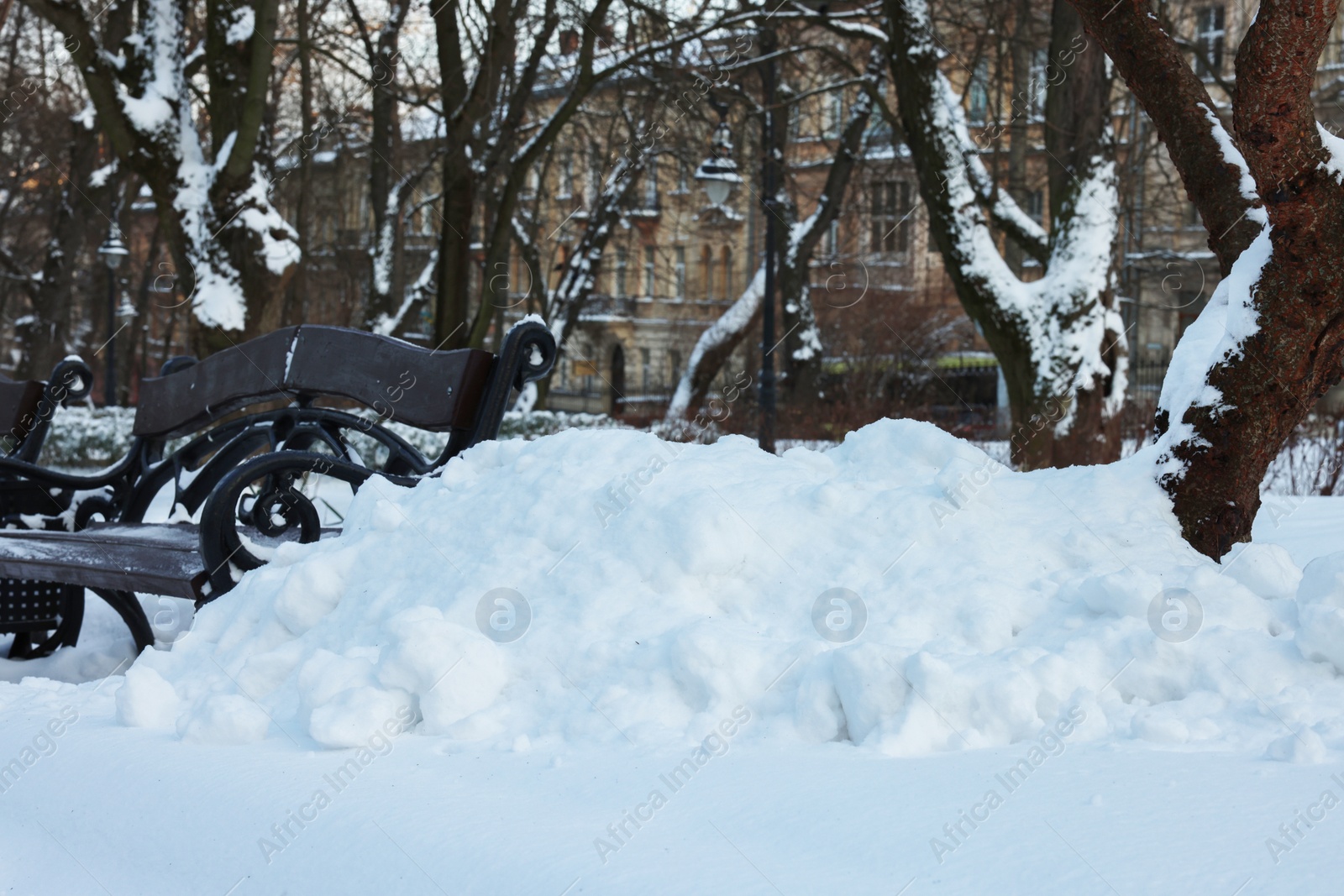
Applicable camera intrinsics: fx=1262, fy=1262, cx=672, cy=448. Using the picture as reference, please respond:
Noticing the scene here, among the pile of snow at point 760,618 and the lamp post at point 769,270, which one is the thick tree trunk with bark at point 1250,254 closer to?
the pile of snow at point 760,618

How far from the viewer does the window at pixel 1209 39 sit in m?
16.9

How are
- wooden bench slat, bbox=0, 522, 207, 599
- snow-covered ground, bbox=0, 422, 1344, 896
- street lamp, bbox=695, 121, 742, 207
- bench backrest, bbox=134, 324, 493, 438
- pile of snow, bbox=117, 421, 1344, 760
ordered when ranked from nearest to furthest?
snow-covered ground, bbox=0, 422, 1344, 896, pile of snow, bbox=117, 421, 1344, 760, wooden bench slat, bbox=0, 522, 207, 599, bench backrest, bbox=134, 324, 493, 438, street lamp, bbox=695, 121, 742, 207

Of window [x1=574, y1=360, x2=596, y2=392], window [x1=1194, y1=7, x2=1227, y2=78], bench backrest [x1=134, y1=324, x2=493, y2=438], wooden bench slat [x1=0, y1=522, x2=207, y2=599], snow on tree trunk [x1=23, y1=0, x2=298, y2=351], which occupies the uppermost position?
window [x1=1194, y1=7, x2=1227, y2=78]

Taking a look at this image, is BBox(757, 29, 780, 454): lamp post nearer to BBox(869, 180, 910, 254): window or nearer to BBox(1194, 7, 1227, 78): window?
BBox(869, 180, 910, 254): window

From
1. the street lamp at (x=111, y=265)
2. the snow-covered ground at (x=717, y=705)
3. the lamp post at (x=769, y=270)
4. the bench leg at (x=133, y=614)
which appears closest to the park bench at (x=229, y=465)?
the bench leg at (x=133, y=614)

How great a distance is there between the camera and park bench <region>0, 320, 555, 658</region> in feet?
12.2

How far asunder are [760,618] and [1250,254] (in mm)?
1782

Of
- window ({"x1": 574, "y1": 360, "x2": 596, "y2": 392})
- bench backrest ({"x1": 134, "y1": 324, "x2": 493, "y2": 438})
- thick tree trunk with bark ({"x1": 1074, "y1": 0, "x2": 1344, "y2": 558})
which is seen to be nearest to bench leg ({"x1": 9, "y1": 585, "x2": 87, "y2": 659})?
bench backrest ({"x1": 134, "y1": 324, "x2": 493, "y2": 438})

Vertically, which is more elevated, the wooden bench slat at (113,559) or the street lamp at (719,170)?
the street lamp at (719,170)

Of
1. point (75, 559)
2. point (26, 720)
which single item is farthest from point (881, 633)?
point (75, 559)

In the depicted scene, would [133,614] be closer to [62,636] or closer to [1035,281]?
[62,636]

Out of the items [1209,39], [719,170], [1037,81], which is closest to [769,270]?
[719,170]

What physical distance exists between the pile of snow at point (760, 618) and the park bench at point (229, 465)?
42 cm

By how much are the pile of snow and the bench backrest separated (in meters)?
0.88
